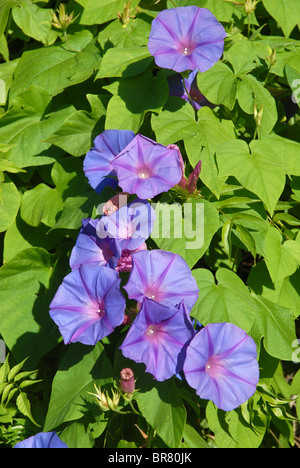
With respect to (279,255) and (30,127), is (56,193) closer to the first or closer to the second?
(30,127)

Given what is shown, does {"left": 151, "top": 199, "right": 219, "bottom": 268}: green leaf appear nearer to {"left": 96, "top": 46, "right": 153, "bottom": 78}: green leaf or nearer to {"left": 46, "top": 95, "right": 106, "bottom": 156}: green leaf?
{"left": 46, "top": 95, "right": 106, "bottom": 156}: green leaf

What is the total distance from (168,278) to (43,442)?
0.58 metres

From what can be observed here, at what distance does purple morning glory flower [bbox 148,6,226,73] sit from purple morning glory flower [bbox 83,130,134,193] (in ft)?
0.81

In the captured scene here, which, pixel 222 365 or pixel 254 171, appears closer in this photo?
pixel 222 365

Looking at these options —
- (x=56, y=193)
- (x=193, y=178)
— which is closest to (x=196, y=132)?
(x=193, y=178)

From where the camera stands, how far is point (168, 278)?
1.33 metres

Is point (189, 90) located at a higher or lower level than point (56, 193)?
higher

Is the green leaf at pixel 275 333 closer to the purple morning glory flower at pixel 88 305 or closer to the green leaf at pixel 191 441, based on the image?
the green leaf at pixel 191 441

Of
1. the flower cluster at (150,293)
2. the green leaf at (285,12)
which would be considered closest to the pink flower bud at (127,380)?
the flower cluster at (150,293)

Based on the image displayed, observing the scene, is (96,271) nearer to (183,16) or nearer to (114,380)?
(114,380)

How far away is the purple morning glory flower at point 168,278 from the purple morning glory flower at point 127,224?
8 cm

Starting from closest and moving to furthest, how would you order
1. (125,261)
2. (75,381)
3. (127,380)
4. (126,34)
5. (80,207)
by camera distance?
(127,380) < (125,261) < (75,381) < (80,207) < (126,34)

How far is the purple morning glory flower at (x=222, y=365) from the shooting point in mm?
1288
